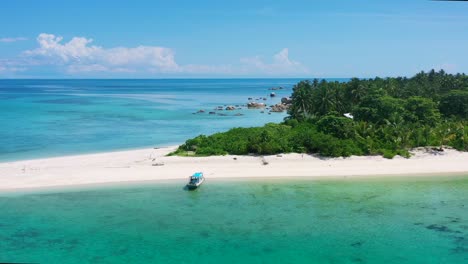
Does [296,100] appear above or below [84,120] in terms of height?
above

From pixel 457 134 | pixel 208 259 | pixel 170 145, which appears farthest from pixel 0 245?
pixel 457 134

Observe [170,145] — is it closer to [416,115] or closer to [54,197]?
[54,197]

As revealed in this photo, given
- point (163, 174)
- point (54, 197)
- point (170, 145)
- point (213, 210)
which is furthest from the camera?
point (170, 145)

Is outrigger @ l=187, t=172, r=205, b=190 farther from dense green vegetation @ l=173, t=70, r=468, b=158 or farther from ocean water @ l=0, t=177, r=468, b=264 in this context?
dense green vegetation @ l=173, t=70, r=468, b=158

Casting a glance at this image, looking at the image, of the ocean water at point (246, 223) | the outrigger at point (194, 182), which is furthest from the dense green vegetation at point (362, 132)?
the outrigger at point (194, 182)

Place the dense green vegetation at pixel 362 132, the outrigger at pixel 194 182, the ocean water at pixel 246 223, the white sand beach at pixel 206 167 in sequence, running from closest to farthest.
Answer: the ocean water at pixel 246 223 < the outrigger at pixel 194 182 < the white sand beach at pixel 206 167 < the dense green vegetation at pixel 362 132

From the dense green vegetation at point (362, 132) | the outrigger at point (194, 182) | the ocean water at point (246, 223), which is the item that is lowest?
the ocean water at point (246, 223)

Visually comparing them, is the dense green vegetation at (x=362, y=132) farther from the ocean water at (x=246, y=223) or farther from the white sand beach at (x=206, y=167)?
the ocean water at (x=246, y=223)
